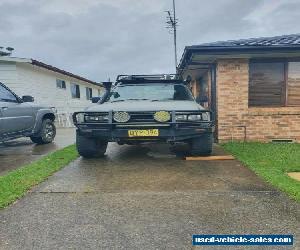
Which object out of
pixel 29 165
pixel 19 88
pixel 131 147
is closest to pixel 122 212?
pixel 29 165

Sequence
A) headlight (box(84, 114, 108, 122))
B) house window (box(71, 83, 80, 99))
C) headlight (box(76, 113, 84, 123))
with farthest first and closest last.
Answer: house window (box(71, 83, 80, 99))
headlight (box(76, 113, 84, 123))
headlight (box(84, 114, 108, 122))

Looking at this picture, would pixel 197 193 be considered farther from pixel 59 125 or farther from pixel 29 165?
pixel 59 125

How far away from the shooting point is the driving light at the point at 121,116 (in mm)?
5676

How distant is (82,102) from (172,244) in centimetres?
2197

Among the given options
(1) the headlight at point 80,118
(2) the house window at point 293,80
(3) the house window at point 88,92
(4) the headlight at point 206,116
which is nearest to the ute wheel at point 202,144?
(4) the headlight at point 206,116

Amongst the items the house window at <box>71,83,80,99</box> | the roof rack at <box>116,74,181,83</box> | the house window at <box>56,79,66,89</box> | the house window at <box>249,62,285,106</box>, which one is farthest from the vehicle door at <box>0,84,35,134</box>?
the house window at <box>71,83,80,99</box>

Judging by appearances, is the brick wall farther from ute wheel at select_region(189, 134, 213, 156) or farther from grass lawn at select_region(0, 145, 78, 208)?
grass lawn at select_region(0, 145, 78, 208)

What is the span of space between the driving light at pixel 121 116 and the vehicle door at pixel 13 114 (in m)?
3.14

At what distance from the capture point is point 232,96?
8383mm

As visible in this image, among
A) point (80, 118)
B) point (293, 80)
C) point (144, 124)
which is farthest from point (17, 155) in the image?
point (293, 80)

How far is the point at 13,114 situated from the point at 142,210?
5.49 meters

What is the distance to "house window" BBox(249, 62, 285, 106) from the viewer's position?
27.8 feet

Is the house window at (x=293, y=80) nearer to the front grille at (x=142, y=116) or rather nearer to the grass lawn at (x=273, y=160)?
the grass lawn at (x=273, y=160)

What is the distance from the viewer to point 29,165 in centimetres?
575
